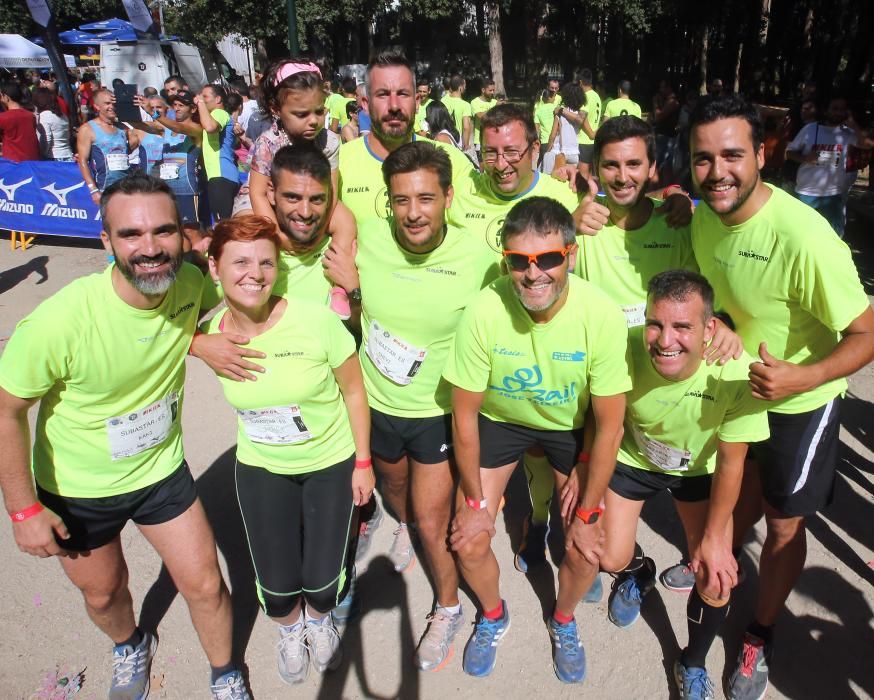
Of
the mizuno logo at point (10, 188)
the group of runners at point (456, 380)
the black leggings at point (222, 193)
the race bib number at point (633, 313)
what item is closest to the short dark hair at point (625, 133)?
the group of runners at point (456, 380)

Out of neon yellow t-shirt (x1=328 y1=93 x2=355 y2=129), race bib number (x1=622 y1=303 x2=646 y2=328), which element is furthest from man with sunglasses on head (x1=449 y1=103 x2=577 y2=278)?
neon yellow t-shirt (x1=328 y1=93 x2=355 y2=129)

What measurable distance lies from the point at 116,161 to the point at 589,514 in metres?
7.69

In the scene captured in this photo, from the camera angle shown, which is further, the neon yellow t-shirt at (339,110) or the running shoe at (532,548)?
the neon yellow t-shirt at (339,110)

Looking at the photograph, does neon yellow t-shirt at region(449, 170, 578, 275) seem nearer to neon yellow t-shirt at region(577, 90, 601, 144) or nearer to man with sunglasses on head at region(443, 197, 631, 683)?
man with sunglasses on head at region(443, 197, 631, 683)

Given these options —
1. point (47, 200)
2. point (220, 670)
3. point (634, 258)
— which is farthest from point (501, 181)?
point (47, 200)

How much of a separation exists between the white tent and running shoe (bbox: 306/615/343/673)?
2294 centimetres

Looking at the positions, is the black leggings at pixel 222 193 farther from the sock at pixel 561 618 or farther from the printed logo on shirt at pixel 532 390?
the sock at pixel 561 618

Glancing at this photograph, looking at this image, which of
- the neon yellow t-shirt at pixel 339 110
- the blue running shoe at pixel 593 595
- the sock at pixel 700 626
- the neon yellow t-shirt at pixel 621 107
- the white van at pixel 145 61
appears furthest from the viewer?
the white van at pixel 145 61

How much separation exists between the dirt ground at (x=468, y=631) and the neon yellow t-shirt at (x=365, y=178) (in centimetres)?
189

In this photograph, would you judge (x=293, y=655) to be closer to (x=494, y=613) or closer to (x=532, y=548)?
(x=494, y=613)

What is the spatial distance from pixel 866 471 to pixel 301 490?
12.2 feet

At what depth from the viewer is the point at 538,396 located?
2627 millimetres

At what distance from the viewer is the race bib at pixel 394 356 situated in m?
2.76

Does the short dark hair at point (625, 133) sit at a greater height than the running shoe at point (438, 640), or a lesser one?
greater
